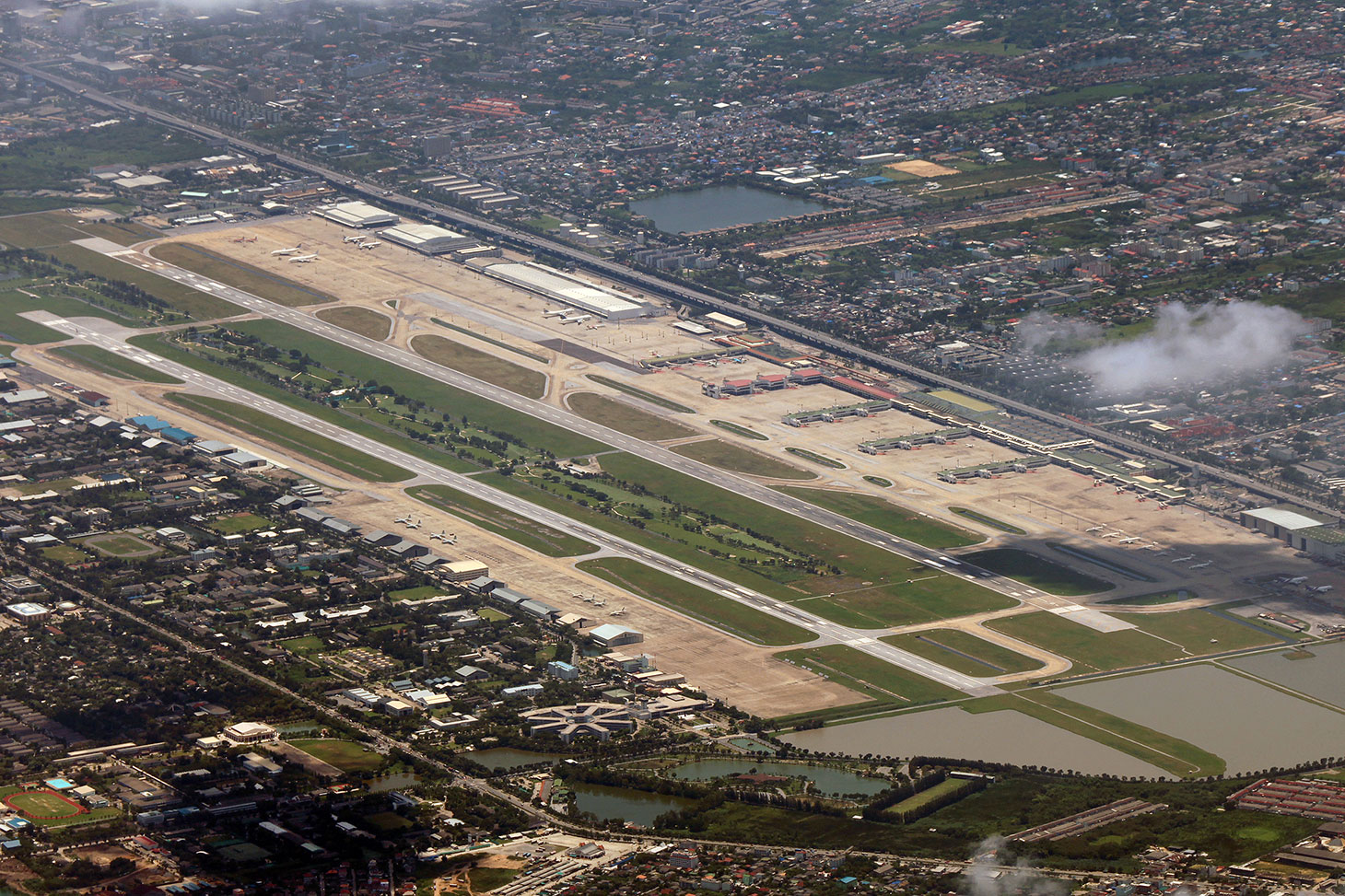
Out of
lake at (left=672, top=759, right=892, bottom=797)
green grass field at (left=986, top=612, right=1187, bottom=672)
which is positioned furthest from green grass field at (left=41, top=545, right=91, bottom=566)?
green grass field at (left=986, top=612, right=1187, bottom=672)

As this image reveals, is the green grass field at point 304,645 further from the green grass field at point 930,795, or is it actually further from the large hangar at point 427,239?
the large hangar at point 427,239

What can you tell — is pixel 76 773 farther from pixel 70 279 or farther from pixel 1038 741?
pixel 70 279

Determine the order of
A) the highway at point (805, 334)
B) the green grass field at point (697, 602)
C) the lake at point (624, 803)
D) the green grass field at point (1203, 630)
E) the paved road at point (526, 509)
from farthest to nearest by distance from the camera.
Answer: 1. the highway at point (805, 334)
2. the green grass field at point (697, 602)
3. the green grass field at point (1203, 630)
4. the paved road at point (526, 509)
5. the lake at point (624, 803)

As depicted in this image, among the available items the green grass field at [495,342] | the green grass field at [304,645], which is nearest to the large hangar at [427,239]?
the green grass field at [495,342]

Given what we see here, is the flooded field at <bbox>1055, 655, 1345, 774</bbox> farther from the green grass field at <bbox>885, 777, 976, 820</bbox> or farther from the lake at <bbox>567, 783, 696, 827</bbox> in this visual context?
the lake at <bbox>567, 783, 696, 827</bbox>

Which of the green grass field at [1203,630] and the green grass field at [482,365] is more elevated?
the green grass field at [1203,630]

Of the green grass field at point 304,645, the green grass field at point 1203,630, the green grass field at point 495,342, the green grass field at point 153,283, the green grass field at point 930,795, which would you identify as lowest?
the green grass field at point 304,645

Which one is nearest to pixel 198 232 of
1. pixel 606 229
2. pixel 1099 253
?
pixel 606 229
